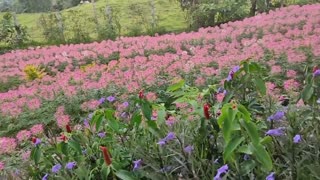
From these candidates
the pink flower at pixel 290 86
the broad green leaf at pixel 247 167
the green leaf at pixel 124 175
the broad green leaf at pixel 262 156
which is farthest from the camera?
the pink flower at pixel 290 86

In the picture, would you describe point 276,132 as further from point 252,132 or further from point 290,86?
point 290,86

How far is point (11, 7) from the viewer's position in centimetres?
2498

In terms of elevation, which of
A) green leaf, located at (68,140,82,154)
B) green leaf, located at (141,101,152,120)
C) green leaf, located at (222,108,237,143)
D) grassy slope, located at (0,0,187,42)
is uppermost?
green leaf, located at (222,108,237,143)

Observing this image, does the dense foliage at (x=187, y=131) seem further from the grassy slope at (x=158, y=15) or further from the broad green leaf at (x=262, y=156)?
the grassy slope at (x=158, y=15)

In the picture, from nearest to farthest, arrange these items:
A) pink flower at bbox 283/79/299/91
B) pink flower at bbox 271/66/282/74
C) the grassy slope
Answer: pink flower at bbox 283/79/299/91 < pink flower at bbox 271/66/282/74 < the grassy slope

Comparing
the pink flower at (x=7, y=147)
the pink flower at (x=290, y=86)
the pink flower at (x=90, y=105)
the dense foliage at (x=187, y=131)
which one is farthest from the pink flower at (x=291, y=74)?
the pink flower at (x=7, y=147)

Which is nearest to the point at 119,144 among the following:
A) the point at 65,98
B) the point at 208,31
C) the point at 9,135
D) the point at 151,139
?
the point at 151,139

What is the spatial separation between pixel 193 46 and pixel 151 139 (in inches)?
226

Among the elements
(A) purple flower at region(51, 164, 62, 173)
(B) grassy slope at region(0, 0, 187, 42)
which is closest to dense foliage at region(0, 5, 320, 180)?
(A) purple flower at region(51, 164, 62, 173)

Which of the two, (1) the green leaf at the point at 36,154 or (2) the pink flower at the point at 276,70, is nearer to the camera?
(1) the green leaf at the point at 36,154

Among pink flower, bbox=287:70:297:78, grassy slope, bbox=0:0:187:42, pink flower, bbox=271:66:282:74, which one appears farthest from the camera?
grassy slope, bbox=0:0:187:42

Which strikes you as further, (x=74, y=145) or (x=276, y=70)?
(x=276, y=70)

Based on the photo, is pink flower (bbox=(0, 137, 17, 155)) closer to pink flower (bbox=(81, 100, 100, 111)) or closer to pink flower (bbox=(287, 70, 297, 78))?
pink flower (bbox=(81, 100, 100, 111))

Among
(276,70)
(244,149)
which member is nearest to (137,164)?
(244,149)
